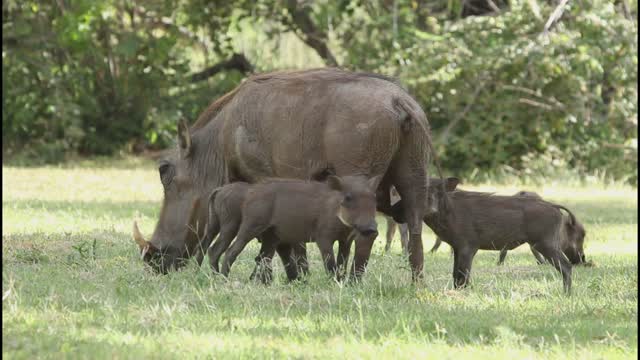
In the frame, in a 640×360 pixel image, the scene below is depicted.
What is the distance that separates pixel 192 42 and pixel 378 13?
3806 mm

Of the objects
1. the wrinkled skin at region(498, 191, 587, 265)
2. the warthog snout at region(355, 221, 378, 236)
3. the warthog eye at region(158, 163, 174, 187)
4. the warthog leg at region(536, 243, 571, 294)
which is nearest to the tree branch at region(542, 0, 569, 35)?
the wrinkled skin at region(498, 191, 587, 265)

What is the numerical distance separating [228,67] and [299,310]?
1676 centimetres

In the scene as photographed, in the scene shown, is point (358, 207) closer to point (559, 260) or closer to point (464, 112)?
point (559, 260)

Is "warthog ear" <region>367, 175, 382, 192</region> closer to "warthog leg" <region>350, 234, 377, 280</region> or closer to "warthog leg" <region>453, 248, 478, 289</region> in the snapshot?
"warthog leg" <region>350, 234, 377, 280</region>

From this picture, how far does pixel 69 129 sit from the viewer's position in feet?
75.9

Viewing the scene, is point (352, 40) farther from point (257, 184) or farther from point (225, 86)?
point (257, 184)

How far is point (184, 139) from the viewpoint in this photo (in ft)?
31.7

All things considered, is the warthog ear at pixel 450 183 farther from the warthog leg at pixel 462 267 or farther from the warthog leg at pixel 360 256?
the warthog leg at pixel 360 256

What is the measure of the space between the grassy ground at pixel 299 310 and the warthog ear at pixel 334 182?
0.62 m

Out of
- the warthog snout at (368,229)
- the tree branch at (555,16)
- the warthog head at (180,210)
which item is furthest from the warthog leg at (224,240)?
the tree branch at (555,16)

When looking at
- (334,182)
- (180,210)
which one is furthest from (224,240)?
(334,182)

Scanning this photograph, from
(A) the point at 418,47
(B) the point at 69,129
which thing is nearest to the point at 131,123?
(B) the point at 69,129

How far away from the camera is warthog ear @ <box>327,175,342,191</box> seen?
8383mm

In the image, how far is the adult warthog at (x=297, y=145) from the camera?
28.1ft
